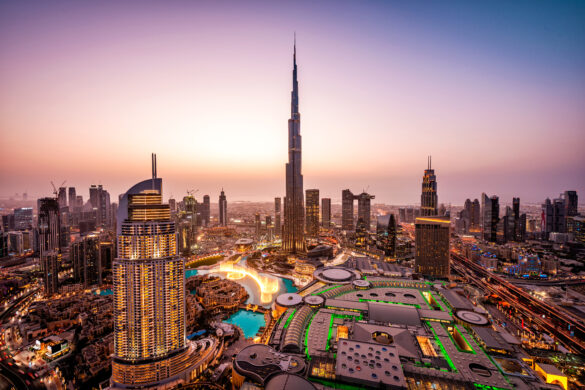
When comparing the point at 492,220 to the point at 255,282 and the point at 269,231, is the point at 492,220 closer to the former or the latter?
the point at 255,282

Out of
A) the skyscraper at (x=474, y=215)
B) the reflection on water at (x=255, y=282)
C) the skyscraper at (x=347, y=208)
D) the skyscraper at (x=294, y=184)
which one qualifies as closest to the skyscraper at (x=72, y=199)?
the reflection on water at (x=255, y=282)

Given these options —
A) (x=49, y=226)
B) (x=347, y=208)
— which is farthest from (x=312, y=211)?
(x=49, y=226)

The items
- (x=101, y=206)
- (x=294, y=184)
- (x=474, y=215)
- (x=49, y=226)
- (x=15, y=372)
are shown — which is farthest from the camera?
(x=101, y=206)

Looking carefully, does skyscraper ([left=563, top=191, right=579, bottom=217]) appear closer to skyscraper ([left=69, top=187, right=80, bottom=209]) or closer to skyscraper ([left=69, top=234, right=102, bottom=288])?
skyscraper ([left=69, top=234, right=102, bottom=288])

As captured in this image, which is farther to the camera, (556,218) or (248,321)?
(556,218)

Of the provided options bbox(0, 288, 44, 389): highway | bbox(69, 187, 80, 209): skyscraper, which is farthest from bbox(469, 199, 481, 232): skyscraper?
bbox(69, 187, 80, 209): skyscraper

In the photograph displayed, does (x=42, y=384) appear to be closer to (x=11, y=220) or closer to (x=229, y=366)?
(x=229, y=366)
